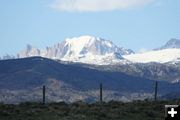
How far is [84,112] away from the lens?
32.8 meters

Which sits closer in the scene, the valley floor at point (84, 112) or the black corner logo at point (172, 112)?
the black corner logo at point (172, 112)

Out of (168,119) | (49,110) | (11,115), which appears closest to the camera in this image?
(168,119)

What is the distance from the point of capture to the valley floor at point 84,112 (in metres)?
31.0

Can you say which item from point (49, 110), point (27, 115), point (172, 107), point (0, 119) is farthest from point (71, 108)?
point (172, 107)

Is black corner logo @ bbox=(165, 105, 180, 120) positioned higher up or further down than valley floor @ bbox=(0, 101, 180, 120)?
higher up

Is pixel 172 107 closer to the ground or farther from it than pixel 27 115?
farther from it

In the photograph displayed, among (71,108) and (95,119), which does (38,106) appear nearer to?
(71,108)

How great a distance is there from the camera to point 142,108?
36.2m

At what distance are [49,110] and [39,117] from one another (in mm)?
3328

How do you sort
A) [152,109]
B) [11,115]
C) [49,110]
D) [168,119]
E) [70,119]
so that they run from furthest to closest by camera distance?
[152,109], [49,110], [11,115], [70,119], [168,119]

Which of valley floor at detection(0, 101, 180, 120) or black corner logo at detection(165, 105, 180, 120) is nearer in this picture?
black corner logo at detection(165, 105, 180, 120)

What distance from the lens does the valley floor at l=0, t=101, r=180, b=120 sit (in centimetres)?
3098

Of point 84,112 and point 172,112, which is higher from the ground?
point 172,112

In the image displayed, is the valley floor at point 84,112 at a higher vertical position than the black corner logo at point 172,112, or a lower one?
lower
